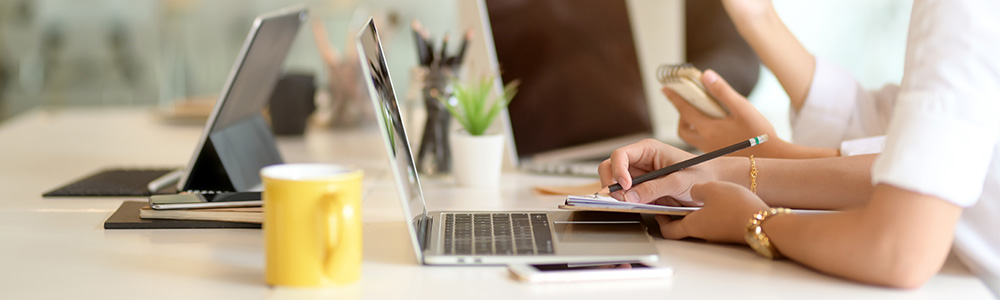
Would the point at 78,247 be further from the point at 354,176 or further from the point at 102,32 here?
the point at 102,32

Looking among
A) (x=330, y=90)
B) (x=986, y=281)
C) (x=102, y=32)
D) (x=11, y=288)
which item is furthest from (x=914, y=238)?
(x=102, y=32)

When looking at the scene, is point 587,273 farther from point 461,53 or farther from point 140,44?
point 140,44

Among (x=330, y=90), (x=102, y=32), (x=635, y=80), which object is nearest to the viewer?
(x=635, y=80)

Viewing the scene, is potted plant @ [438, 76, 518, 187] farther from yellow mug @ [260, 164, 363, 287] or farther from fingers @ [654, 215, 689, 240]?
yellow mug @ [260, 164, 363, 287]

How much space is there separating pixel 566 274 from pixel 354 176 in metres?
0.21

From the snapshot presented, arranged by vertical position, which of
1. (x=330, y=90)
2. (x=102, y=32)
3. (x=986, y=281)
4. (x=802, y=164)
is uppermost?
(x=102, y=32)

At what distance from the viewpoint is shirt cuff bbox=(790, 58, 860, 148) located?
129 centimetres

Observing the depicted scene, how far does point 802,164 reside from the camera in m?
0.96

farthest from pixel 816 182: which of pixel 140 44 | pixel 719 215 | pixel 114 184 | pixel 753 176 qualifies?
pixel 140 44

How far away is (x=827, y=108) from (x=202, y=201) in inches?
37.2

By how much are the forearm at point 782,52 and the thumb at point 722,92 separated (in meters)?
0.16

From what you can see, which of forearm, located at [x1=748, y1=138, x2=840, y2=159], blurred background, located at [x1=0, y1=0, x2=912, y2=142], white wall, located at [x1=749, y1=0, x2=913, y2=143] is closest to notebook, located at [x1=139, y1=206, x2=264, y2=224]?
forearm, located at [x1=748, y1=138, x2=840, y2=159]

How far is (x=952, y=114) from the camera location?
70cm

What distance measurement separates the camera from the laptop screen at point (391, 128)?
27.7 inches
